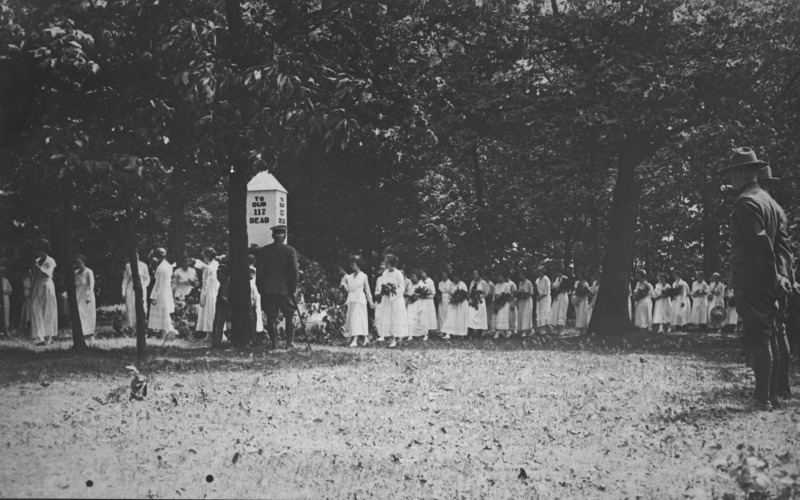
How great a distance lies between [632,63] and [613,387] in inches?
481

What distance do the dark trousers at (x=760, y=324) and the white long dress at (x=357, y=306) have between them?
11809 millimetres

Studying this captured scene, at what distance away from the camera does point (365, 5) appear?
58.3 ft

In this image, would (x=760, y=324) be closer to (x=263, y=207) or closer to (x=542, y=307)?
(x=263, y=207)

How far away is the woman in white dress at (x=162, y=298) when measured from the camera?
19.0 m

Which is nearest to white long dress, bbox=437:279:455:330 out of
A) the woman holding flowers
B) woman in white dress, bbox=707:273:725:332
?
the woman holding flowers

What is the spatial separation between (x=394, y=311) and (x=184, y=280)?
601 centimetres

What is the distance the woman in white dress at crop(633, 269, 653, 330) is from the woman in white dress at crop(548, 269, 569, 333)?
9.31 feet

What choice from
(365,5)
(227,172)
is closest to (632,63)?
(365,5)

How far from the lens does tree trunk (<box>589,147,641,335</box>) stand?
23.3 metres

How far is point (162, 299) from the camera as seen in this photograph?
19.2m

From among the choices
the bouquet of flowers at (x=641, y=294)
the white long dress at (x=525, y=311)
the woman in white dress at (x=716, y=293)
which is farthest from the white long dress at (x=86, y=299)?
the woman in white dress at (x=716, y=293)

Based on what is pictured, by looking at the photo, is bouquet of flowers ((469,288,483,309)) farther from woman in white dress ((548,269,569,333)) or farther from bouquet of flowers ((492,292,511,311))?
woman in white dress ((548,269,569,333))

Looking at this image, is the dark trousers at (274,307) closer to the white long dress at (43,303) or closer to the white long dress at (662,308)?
the white long dress at (43,303)

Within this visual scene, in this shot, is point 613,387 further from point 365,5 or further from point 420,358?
point 365,5
